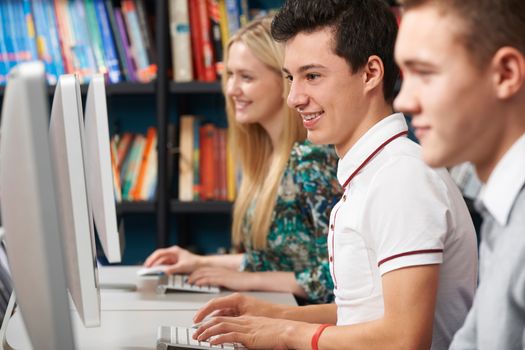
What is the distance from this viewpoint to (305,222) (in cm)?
200

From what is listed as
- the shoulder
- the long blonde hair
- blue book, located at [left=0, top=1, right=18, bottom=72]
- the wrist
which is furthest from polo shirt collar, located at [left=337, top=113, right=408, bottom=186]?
blue book, located at [left=0, top=1, right=18, bottom=72]

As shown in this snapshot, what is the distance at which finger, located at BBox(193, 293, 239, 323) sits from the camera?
1506 mm

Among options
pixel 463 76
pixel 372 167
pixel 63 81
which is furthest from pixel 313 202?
pixel 463 76

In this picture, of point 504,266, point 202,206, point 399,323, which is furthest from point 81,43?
point 504,266

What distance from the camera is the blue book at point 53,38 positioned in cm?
295

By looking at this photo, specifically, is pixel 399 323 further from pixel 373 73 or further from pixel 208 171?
pixel 208 171

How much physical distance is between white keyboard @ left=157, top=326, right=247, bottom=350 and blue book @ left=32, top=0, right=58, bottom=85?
5.89 ft

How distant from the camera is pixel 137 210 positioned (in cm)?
303

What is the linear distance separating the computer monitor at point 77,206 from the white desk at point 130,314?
0.30 meters

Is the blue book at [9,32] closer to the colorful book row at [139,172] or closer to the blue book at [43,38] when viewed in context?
the blue book at [43,38]

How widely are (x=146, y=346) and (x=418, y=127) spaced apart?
0.69 m

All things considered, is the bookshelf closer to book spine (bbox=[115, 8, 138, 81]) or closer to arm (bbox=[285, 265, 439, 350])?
book spine (bbox=[115, 8, 138, 81])

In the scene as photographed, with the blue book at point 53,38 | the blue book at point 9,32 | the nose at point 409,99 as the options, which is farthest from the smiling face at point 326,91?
the blue book at point 9,32

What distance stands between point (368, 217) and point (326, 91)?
0.28 metres
